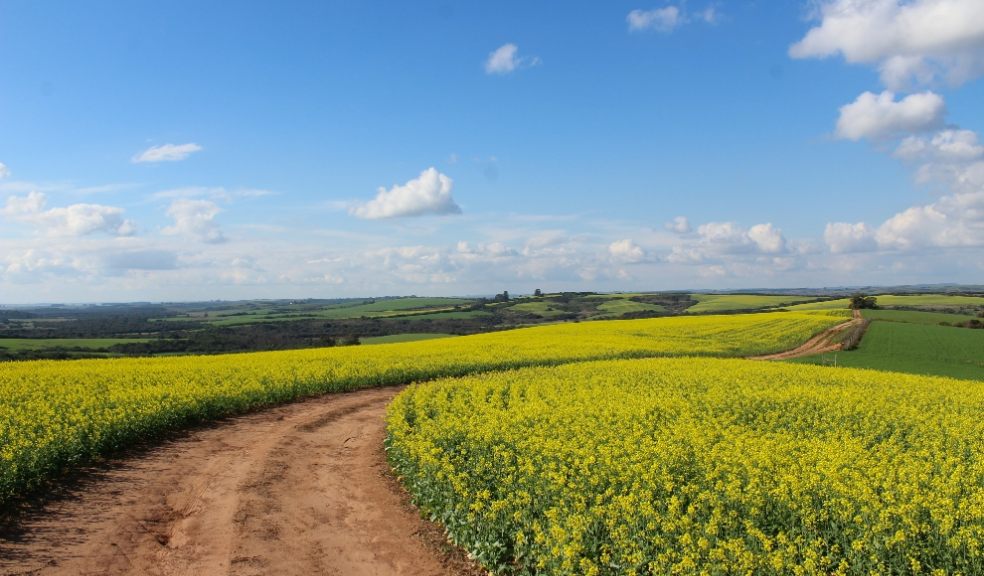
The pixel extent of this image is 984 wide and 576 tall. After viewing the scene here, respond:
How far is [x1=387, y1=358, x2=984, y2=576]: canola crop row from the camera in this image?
714 cm

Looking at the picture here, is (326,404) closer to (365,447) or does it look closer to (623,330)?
(365,447)

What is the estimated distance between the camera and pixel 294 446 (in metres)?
15.7

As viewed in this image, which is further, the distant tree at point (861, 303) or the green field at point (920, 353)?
the distant tree at point (861, 303)

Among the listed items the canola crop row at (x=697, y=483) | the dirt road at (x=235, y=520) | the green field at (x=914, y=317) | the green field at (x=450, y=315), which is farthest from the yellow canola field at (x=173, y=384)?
the green field at (x=450, y=315)

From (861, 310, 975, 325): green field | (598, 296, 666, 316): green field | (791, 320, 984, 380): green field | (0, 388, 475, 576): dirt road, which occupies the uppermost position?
(598, 296, 666, 316): green field

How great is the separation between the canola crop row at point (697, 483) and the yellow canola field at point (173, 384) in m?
6.71

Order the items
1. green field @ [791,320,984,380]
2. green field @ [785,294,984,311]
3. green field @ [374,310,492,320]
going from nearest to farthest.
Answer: green field @ [791,320,984,380] → green field @ [785,294,984,311] → green field @ [374,310,492,320]

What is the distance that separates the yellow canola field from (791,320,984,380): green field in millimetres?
7613

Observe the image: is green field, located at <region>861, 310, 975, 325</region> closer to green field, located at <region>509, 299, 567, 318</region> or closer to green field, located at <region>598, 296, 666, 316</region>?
green field, located at <region>598, 296, 666, 316</region>

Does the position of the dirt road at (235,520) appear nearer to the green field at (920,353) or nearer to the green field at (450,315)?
the green field at (920,353)

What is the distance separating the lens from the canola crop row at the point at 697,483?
7.14 m

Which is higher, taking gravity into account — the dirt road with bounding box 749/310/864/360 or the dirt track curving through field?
the dirt track curving through field

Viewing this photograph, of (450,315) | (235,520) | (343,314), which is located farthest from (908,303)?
(235,520)

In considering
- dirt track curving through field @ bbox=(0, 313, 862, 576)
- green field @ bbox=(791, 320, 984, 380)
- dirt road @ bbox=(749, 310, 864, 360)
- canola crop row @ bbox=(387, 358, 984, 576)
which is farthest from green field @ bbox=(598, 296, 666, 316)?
dirt track curving through field @ bbox=(0, 313, 862, 576)
